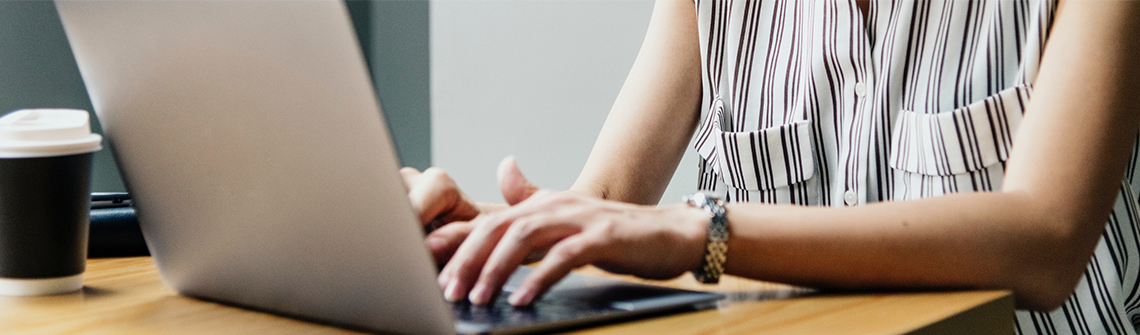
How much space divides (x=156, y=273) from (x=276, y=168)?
32 centimetres

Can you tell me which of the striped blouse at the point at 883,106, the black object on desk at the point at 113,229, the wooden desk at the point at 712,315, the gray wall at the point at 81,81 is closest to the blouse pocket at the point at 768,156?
the striped blouse at the point at 883,106

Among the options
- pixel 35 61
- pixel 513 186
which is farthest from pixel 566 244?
pixel 35 61

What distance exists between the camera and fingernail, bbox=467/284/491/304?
0.46 metres

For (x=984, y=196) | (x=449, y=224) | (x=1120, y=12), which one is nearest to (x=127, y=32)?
(x=449, y=224)

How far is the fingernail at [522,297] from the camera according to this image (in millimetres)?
458

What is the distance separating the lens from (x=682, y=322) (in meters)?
0.45

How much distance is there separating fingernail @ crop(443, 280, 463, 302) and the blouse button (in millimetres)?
590

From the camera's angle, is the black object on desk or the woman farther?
the black object on desk

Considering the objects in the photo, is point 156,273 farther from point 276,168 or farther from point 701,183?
point 701,183

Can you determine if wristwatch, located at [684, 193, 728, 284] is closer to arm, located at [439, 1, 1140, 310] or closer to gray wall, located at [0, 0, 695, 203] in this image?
arm, located at [439, 1, 1140, 310]

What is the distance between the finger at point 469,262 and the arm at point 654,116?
44 cm

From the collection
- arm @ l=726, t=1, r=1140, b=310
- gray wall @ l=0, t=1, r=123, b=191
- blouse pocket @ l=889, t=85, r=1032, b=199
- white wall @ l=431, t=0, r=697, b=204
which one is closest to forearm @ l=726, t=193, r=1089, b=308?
arm @ l=726, t=1, r=1140, b=310

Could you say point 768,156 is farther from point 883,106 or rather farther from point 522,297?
point 522,297

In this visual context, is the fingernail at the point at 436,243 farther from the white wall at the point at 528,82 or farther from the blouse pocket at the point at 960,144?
the white wall at the point at 528,82
